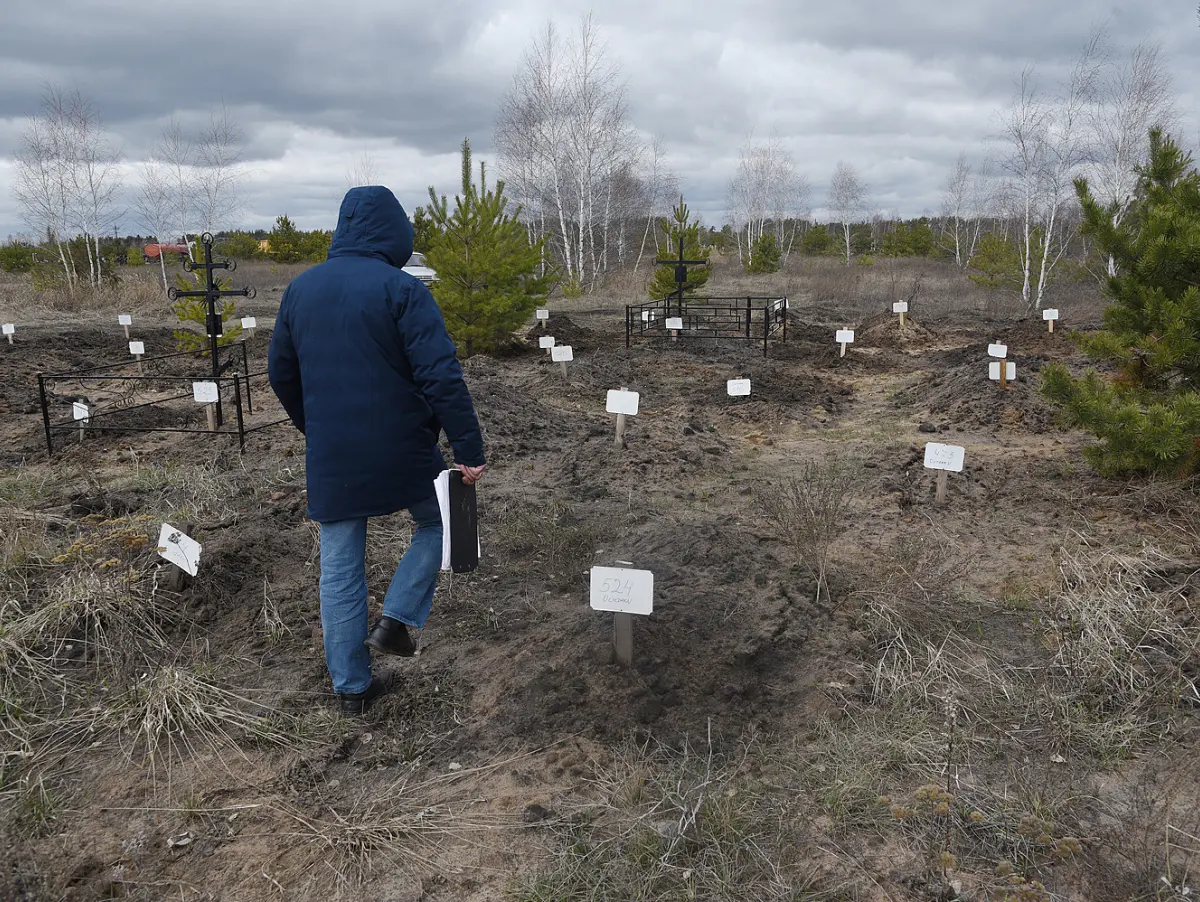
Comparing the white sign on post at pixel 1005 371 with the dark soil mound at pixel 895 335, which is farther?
the dark soil mound at pixel 895 335

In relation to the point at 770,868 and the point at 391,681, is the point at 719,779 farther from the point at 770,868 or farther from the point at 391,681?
the point at 391,681

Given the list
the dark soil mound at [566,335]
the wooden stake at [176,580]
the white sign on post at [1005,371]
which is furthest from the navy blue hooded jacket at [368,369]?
the dark soil mound at [566,335]

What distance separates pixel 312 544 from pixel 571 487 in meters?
2.10

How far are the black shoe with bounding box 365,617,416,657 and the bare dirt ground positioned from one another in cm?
20

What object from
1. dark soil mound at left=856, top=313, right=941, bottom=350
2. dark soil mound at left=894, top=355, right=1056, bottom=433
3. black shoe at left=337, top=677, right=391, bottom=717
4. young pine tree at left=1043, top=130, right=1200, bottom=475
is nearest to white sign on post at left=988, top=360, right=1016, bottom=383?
dark soil mound at left=894, top=355, right=1056, bottom=433

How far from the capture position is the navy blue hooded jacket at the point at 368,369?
9.22ft

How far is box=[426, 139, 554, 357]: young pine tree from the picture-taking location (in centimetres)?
1272

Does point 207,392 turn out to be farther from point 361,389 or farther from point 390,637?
point 361,389

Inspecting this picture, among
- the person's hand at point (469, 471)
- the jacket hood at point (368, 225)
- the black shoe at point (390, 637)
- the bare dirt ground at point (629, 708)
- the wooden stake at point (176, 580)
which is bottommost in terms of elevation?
the bare dirt ground at point (629, 708)

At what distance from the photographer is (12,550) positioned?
14.0 ft

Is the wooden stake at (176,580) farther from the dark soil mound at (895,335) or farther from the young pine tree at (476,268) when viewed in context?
the dark soil mound at (895,335)

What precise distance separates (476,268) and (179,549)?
9.39 meters

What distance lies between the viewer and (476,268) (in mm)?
12609

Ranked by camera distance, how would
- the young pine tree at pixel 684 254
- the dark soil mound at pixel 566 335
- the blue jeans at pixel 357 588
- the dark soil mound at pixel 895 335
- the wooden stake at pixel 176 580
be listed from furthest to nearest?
the young pine tree at pixel 684 254, the dark soil mound at pixel 895 335, the dark soil mound at pixel 566 335, the wooden stake at pixel 176 580, the blue jeans at pixel 357 588
